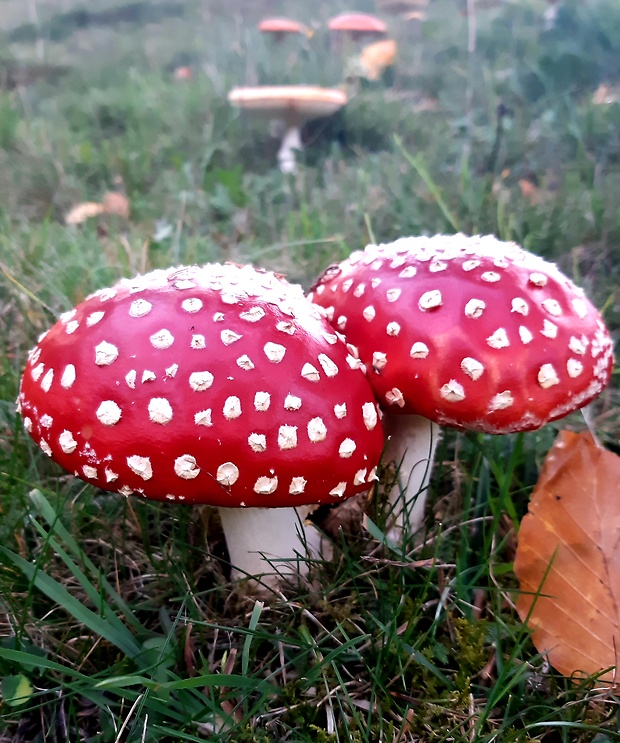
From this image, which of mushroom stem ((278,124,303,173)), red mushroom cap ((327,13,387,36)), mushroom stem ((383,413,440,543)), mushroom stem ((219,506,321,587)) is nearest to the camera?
mushroom stem ((219,506,321,587))

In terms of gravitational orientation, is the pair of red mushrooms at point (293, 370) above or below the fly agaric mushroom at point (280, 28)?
below

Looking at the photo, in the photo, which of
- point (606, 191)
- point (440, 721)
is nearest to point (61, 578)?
point (440, 721)

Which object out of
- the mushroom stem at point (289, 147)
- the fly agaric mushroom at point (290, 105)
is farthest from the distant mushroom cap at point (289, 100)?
the mushroom stem at point (289, 147)

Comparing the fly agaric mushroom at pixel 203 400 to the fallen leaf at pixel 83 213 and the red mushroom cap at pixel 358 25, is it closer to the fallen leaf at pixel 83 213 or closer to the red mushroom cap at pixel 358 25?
the fallen leaf at pixel 83 213

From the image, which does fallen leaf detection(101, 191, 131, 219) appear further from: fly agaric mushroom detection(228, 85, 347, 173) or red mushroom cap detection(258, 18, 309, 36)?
red mushroom cap detection(258, 18, 309, 36)

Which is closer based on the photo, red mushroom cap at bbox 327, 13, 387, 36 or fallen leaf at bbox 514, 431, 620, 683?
fallen leaf at bbox 514, 431, 620, 683

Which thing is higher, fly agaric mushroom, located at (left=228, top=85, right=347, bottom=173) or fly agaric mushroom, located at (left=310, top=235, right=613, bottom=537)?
fly agaric mushroom, located at (left=228, top=85, right=347, bottom=173)

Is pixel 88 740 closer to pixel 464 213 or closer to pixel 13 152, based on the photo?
pixel 464 213

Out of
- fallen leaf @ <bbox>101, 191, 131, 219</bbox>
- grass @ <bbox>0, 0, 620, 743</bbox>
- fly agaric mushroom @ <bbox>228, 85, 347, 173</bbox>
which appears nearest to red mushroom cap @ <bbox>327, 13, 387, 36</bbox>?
grass @ <bbox>0, 0, 620, 743</bbox>

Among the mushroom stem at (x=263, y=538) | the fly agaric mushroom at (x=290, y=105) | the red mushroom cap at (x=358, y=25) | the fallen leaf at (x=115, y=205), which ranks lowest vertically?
the mushroom stem at (x=263, y=538)
